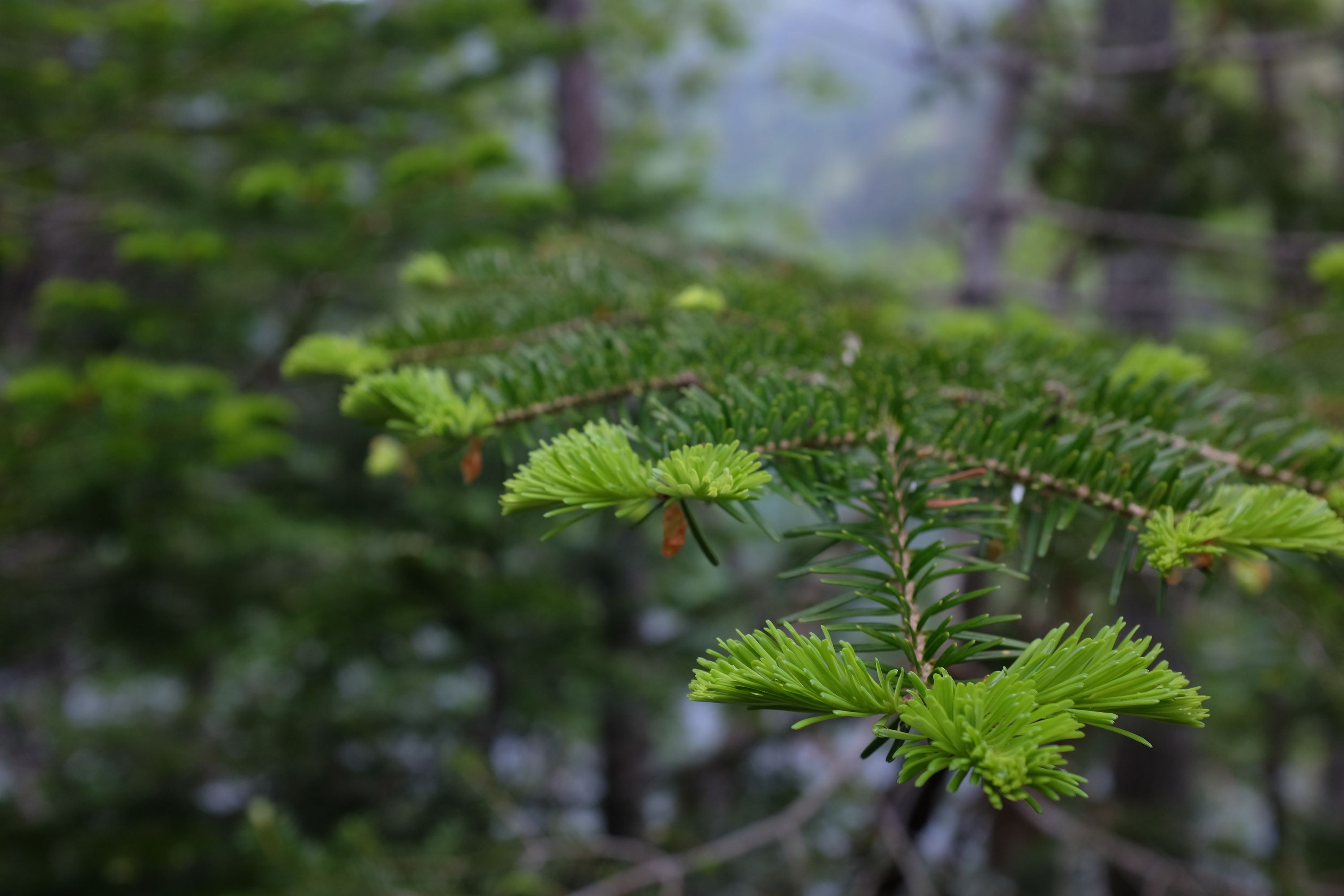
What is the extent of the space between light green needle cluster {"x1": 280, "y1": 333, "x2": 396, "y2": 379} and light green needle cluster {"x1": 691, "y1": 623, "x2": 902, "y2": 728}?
1.83ft

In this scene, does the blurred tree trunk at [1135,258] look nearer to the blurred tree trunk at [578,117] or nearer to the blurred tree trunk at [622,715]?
the blurred tree trunk at [622,715]

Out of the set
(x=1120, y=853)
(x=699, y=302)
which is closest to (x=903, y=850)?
(x=1120, y=853)

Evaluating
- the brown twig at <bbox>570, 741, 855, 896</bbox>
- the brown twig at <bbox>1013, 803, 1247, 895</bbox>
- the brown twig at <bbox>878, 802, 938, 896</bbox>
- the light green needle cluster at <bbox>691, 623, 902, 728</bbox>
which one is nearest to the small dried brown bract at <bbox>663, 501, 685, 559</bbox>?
the light green needle cluster at <bbox>691, 623, 902, 728</bbox>

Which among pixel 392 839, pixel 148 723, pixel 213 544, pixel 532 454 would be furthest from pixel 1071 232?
pixel 148 723

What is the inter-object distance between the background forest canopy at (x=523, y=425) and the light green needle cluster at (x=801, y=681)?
109 mm

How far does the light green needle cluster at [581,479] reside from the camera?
0.47 meters

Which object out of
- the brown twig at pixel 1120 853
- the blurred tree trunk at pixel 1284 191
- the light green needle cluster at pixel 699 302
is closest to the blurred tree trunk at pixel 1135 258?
the blurred tree trunk at pixel 1284 191

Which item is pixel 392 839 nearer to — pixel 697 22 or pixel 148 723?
pixel 148 723

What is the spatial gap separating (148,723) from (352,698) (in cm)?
121

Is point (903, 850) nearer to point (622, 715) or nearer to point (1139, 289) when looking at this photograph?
point (1139, 289)

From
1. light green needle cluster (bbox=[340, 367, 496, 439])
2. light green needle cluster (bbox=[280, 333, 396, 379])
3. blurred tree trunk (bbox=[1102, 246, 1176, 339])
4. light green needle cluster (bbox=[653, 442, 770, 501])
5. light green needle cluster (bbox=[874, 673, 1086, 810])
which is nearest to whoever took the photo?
light green needle cluster (bbox=[874, 673, 1086, 810])

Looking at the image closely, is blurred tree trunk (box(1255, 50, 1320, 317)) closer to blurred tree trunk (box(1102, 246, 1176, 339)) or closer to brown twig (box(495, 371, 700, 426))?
blurred tree trunk (box(1102, 246, 1176, 339))

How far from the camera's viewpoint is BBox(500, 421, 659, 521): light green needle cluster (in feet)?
1.53

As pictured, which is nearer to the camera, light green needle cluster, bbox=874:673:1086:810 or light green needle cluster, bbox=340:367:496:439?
light green needle cluster, bbox=874:673:1086:810
